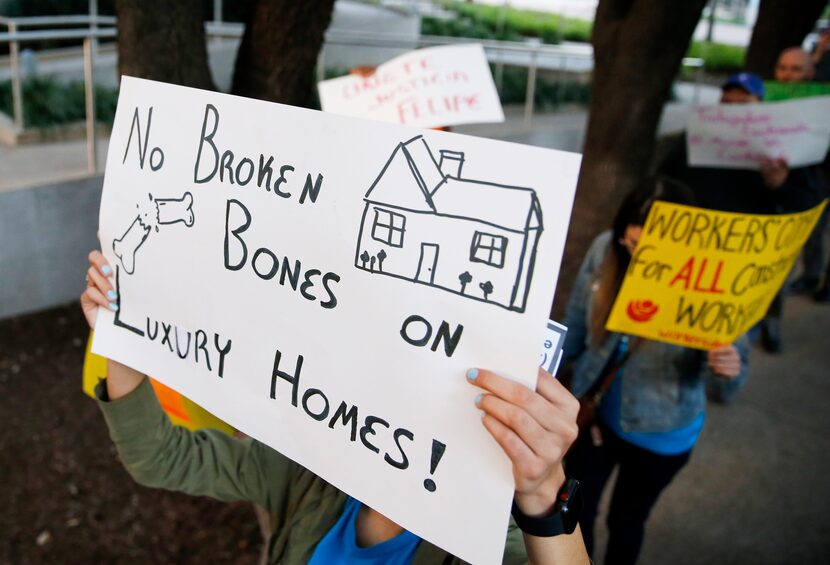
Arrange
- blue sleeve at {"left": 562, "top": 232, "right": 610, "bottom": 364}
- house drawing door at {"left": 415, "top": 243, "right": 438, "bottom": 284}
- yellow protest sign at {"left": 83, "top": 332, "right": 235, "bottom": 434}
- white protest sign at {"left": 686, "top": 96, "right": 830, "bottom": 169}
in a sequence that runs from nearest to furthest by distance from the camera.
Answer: house drawing door at {"left": 415, "top": 243, "right": 438, "bottom": 284}
yellow protest sign at {"left": 83, "top": 332, "right": 235, "bottom": 434}
blue sleeve at {"left": 562, "top": 232, "right": 610, "bottom": 364}
white protest sign at {"left": 686, "top": 96, "right": 830, "bottom": 169}

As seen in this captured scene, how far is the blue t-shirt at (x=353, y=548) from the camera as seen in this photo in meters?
1.47

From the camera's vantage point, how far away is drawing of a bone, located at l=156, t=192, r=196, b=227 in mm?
1516

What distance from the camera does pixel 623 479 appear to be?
9.02 ft

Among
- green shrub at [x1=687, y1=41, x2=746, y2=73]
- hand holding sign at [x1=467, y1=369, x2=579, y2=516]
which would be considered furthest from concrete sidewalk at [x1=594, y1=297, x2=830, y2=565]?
green shrub at [x1=687, y1=41, x2=746, y2=73]

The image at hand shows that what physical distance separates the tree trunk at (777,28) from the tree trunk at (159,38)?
5479mm

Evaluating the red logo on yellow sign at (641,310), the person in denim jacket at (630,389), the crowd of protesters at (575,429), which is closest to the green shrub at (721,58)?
the crowd of protesters at (575,429)

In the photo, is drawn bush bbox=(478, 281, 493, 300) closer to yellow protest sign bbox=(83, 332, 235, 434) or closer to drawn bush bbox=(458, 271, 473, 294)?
drawn bush bbox=(458, 271, 473, 294)

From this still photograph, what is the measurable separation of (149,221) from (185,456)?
57cm

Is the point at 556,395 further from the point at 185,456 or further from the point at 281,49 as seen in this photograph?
the point at 281,49

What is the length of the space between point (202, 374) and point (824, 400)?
4.75 m

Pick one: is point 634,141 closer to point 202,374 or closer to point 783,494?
point 783,494

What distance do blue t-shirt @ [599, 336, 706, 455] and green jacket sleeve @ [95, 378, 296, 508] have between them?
4.51ft

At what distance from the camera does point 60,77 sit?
7.78m

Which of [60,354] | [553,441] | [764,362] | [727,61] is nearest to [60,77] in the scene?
[60,354]
